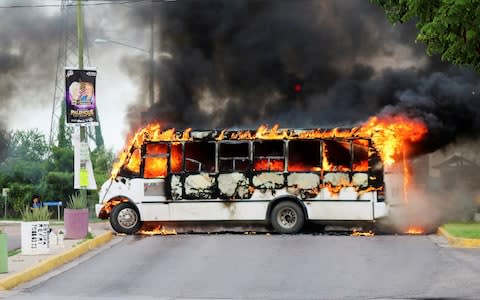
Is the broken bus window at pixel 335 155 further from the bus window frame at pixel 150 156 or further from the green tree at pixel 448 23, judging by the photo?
the bus window frame at pixel 150 156

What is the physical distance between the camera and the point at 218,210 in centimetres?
2278

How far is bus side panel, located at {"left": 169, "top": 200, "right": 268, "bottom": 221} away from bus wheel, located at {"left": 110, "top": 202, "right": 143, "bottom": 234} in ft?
2.78

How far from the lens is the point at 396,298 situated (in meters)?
12.4

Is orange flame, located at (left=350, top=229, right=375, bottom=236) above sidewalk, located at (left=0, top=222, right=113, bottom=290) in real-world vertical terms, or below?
above

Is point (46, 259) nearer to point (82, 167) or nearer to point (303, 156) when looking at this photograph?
point (82, 167)

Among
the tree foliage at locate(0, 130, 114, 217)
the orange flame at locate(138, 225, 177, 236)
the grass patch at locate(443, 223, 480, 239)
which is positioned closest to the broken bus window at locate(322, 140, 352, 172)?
the grass patch at locate(443, 223, 480, 239)

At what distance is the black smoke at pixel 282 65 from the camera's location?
26656mm

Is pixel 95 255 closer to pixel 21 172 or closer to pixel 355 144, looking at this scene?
pixel 355 144

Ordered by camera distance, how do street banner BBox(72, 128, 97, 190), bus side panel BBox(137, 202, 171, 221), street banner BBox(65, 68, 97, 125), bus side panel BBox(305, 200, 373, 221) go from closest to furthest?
street banner BBox(65, 68, 97, 125), street banner BBox(72, 128, 97, 190), bus side panel BBox(305, 200, 373, 221), bus side panel BBox(137, 202, 171, 221)

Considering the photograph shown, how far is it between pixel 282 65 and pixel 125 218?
363 inches

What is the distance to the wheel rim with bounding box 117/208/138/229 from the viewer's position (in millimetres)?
23061

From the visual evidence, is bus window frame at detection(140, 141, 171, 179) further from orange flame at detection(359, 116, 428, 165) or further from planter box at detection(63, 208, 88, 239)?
orange flame at detection(359, 116, 428, 165)

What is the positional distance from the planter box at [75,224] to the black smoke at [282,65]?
669 cm

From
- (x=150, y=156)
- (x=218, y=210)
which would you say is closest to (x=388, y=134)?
(x=218, y=210)
